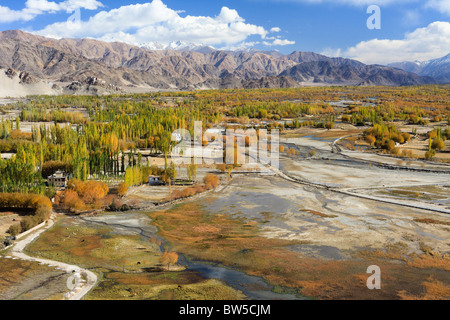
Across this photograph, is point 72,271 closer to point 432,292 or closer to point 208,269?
point 208,269

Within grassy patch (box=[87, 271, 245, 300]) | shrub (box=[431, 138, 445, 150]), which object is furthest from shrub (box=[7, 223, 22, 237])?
shrub (box=[431, 138, 445, 150])

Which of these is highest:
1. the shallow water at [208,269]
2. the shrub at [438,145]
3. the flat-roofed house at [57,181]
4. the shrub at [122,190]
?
the shrub at [438,145]

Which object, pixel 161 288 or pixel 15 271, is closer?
pixel 161 288

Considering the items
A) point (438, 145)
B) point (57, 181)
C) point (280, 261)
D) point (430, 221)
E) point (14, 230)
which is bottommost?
point (280, 261)

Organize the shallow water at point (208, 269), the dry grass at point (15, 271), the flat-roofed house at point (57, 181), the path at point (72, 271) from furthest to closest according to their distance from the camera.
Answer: the flat-roofed house at point (57, 181), the dry grass at point (15, 271), the shallow water at point (208, 269), the path at point (72, 271)

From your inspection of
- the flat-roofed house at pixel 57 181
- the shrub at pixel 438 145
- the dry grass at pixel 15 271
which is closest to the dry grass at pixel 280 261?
the dry grass at pixel 15 271

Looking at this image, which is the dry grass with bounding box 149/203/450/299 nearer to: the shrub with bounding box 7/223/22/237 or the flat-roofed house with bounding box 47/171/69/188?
the shrub with bounding box 7/223/22/237

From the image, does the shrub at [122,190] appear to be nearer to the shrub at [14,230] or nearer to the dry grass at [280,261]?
the dry grass at [280,261]

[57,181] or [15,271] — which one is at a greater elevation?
[57,181]

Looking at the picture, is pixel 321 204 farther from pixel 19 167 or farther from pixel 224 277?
pixel 19 167

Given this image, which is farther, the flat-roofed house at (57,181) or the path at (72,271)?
the flat-roofed house at (57,181)

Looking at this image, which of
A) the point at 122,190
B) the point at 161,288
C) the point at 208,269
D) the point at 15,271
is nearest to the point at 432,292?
the point at 208,269
